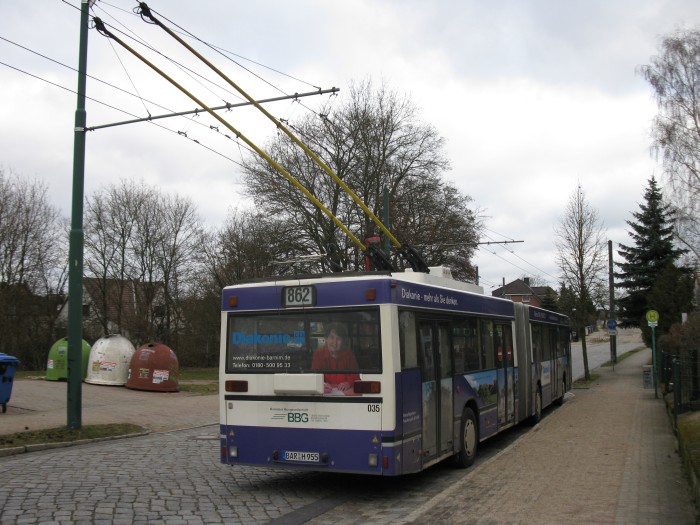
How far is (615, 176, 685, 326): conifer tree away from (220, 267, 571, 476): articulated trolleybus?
3772cm

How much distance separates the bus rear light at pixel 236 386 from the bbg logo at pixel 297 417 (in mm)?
667

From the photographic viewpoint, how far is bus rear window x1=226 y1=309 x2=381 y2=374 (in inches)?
306

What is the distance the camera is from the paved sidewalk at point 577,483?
6887 millimetres

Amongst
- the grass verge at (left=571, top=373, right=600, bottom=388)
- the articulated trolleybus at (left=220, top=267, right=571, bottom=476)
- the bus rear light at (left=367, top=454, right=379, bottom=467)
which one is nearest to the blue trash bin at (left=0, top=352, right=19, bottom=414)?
the articulated trolleybus at (left=220, top=267, right=571, bottom=476)

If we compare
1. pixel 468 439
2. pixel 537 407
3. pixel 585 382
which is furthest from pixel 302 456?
pixel 585 382

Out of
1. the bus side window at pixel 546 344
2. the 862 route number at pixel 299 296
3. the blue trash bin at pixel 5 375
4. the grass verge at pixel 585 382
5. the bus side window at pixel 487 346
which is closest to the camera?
the 862 route number at pixel 299 296

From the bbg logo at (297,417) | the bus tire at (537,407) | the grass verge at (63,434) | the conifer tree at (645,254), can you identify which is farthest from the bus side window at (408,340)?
the conifer tree at (645,254)

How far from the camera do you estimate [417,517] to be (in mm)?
6898

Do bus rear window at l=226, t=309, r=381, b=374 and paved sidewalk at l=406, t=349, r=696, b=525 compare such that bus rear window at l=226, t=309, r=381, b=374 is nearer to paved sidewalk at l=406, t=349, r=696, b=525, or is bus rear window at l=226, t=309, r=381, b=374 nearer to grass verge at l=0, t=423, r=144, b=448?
paved sidewalk at l=406, t=349, r=696, b=525

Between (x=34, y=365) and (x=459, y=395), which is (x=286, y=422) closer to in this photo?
(x=459, y=395)

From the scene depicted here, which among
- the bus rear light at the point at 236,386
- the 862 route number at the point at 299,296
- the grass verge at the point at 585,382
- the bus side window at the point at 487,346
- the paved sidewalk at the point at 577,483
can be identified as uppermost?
the 862 route number at the point at 299,296

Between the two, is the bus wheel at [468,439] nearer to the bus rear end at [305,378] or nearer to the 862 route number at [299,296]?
the bus rear end at [305,378]

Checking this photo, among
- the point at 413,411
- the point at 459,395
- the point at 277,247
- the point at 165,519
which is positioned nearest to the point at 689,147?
the point at 277,247

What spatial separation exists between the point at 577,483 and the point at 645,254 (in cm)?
3910
